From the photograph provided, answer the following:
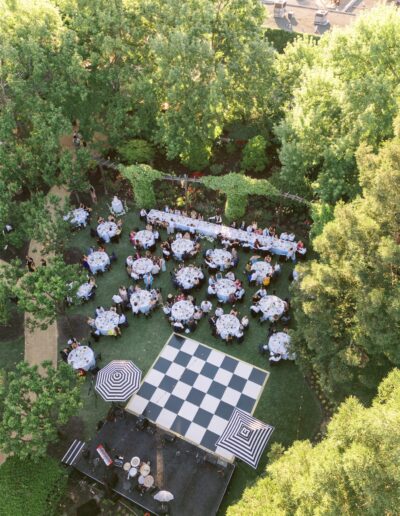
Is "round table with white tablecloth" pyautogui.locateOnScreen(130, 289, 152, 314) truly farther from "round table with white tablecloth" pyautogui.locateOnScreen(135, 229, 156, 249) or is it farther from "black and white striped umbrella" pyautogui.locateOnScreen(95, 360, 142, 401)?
"black and white striped umbrella" pyautogui.locateOnScreen(95, 360, 142, 401)

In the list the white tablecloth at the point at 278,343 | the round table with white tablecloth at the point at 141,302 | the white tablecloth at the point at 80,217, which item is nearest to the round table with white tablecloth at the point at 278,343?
the white tablecloth at the point at 278,343

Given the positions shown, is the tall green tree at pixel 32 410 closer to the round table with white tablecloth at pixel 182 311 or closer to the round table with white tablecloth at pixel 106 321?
the round table with white tablecloth at pixel 106 321

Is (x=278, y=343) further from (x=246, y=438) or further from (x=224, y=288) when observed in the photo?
(x=246, y=438)

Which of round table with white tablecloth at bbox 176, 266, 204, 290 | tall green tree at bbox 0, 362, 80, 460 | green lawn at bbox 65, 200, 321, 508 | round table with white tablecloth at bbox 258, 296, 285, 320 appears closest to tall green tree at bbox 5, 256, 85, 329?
tall green tree at bbox 0, 362, 80, 460

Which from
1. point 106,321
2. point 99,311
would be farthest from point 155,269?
point 106,321

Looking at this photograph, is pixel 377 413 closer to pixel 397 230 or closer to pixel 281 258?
pixel 397 230

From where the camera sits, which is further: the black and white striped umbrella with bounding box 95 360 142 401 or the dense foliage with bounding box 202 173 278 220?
the dense foliage with bounding box 202 173 278 220
